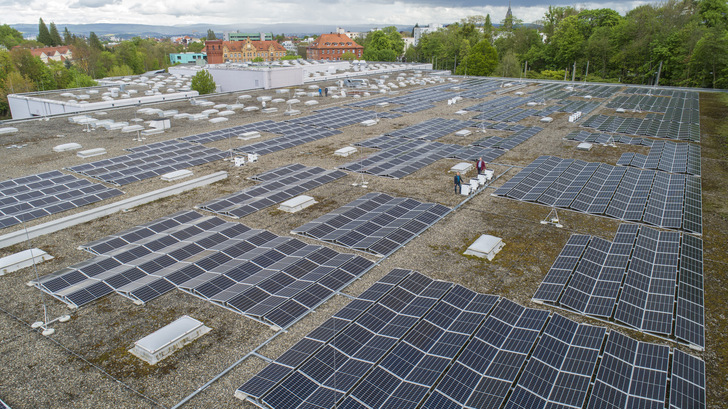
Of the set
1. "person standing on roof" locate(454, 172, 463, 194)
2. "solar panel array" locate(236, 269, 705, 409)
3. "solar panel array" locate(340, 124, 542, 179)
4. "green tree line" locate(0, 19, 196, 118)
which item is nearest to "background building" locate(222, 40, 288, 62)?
"green tree line" locate(0, 19, 196, 118)

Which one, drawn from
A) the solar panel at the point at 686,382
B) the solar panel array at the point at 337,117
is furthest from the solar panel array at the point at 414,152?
the solar panel at the point at 686,382

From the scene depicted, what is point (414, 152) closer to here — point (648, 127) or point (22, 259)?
point (22, 259)

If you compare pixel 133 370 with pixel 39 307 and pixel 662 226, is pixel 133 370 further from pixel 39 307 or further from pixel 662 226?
pixel 662 226

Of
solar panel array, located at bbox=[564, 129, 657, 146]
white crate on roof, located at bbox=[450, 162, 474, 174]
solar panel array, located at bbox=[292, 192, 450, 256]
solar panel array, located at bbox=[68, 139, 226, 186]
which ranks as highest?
solar panel array, located at bbox=[68, 139, 226, 186]

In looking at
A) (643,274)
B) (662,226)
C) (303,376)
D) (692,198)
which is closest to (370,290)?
(303,376)

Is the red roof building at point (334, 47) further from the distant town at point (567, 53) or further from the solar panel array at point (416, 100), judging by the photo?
the solar panel array at point (416, 100)

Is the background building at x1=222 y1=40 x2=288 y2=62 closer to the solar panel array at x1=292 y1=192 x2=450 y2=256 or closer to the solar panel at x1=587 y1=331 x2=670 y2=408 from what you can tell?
the solar panel array at x1=292 y1=192 x2=450 y2=256

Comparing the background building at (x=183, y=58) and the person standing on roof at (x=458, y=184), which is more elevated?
the background building at (x=183, y=58)
